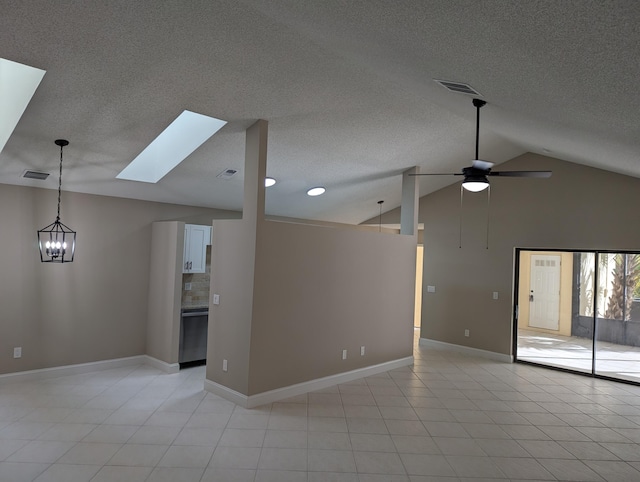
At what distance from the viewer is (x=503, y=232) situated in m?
7.42

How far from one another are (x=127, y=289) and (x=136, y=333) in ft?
2.20

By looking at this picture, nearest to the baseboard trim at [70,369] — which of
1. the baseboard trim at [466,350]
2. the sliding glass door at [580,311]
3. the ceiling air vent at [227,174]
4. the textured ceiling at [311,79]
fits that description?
the textured ceiling at [311,79]

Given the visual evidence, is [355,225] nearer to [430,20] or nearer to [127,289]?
[127,289]

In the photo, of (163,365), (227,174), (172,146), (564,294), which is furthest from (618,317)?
(172,146)

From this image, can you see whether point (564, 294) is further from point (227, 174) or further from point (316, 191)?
point (227, 174)

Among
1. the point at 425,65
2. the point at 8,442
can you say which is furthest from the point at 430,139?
the point at 8,442

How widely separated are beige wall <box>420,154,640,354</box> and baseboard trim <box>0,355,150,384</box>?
17.7 ft

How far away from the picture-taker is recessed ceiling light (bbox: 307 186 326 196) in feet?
22.1

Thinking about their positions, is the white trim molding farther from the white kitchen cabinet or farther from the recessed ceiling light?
the recessed ceiling light

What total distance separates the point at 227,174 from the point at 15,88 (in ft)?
8.23

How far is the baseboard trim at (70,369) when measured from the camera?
514 cm

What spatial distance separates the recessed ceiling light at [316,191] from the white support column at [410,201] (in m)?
1.36

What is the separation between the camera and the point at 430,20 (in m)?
2.24

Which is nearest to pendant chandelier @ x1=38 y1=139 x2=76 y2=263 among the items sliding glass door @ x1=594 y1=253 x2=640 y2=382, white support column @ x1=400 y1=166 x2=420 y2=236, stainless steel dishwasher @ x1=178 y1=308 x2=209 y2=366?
stainless steel dishwasher @ x1=178 y1=308 x2=209 y2=366
